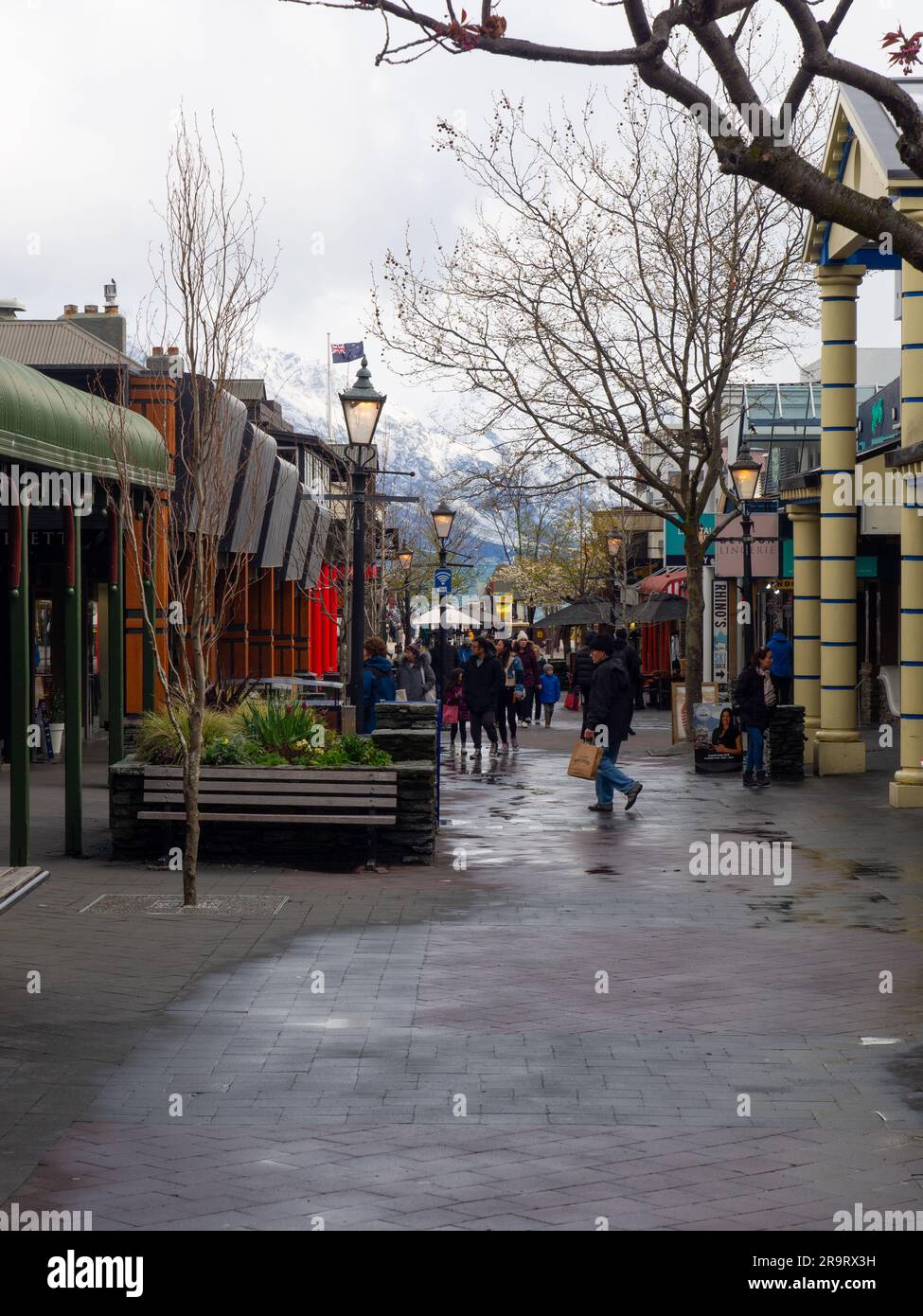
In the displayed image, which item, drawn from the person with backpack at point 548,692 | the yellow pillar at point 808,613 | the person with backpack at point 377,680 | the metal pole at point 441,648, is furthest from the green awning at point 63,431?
the person with backpack at point 548,692

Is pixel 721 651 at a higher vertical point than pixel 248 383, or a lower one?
lower

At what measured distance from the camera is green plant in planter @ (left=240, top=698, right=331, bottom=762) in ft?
46.4

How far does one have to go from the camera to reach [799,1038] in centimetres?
762

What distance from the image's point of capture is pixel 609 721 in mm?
17859

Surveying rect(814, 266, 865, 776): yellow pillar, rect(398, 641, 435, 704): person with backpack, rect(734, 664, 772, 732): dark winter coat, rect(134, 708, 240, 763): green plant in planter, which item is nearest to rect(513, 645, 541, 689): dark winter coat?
rect(398, 641, 435, 704): person with backpack

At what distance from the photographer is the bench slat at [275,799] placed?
13055 mm

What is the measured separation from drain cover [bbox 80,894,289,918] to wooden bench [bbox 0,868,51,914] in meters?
0.36

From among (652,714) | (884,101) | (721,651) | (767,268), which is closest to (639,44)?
(884,101)

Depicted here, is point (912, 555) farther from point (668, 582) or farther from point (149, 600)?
point (668, 582)

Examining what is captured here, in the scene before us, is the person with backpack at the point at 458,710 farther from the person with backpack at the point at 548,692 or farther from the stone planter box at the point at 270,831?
the stone planter box at the point at 270,831

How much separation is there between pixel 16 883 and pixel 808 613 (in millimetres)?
16892

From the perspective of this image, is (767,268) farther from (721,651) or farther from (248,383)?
(248,383)

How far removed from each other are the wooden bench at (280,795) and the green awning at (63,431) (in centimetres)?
247
